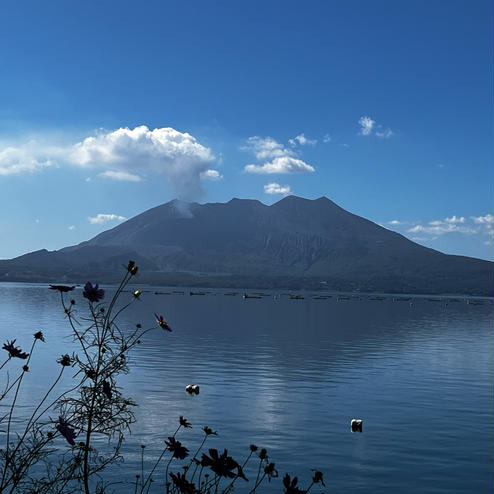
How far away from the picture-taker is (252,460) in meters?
22.6

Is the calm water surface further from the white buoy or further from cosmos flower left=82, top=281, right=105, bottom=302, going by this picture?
cosmos flower left=82, top=281, right=105, bottom=302

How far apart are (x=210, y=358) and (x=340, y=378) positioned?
14.4 meters

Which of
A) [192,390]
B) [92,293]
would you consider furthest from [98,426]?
[192,390]

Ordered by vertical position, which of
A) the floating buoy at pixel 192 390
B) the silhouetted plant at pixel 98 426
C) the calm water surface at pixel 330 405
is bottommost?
the calm water surface at pixel 330 405

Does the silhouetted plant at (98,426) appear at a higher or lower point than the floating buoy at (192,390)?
higher

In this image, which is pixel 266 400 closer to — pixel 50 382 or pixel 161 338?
pixel 50 382

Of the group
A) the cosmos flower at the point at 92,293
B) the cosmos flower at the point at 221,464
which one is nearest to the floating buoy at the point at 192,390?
the cosmos flower at the point at 92,293

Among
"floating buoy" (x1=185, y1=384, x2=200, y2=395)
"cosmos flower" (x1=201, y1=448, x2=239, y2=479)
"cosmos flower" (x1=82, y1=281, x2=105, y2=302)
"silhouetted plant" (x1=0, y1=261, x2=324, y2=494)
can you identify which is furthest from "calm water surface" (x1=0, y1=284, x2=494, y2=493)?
"cosmos flower" (x1=201, y1=448, x2=239, y2=479)

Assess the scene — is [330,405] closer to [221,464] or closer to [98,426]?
[98,426]

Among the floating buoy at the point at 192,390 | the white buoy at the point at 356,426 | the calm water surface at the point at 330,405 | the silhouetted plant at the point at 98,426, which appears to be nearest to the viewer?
the silhouetted plant at the point at 98,426

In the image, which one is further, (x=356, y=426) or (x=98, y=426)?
(x=356, y=426)

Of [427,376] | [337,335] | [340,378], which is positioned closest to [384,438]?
[340,378]

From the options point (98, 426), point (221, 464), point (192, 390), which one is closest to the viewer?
point (221, 464)

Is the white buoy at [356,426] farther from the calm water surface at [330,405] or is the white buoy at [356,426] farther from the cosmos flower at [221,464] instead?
the cosmos flower at [221,464]
